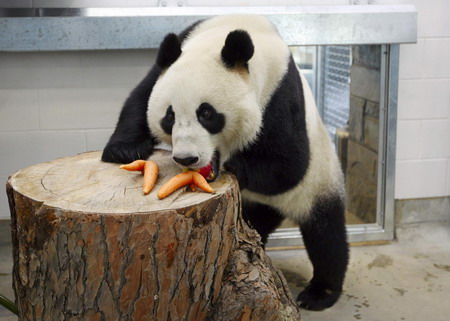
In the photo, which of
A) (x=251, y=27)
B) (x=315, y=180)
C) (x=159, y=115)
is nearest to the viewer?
(x=159, y=115)

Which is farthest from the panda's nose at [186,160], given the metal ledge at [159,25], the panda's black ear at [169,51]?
the metal ledge at [159,25]

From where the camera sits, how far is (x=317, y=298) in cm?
291

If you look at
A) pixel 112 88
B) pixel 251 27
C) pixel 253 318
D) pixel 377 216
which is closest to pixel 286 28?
pixel 251 27

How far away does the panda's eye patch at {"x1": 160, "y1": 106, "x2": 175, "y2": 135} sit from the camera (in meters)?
2.08

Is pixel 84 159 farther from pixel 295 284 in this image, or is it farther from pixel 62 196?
pixel 295 284

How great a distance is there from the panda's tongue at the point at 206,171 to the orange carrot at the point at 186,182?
89 millimetres

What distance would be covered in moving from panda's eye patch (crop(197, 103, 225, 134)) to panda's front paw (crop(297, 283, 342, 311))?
1.16m

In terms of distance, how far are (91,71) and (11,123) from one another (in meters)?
0.52

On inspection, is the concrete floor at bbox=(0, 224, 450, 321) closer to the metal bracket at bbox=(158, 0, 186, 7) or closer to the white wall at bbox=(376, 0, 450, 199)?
the white wall at bbox=(376, 0, 450, 199)

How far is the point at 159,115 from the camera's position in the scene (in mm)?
2154

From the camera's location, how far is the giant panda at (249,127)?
2068mm

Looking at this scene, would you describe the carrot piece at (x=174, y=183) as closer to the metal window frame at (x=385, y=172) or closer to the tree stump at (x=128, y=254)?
the tree stump at (x=128, y=254)

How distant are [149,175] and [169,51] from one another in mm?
503

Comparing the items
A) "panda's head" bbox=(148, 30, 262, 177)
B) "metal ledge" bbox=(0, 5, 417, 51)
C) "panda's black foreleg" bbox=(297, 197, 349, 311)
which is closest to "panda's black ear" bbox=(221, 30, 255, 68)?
"panda's head" bbox=(148, 30, 262, 177)
